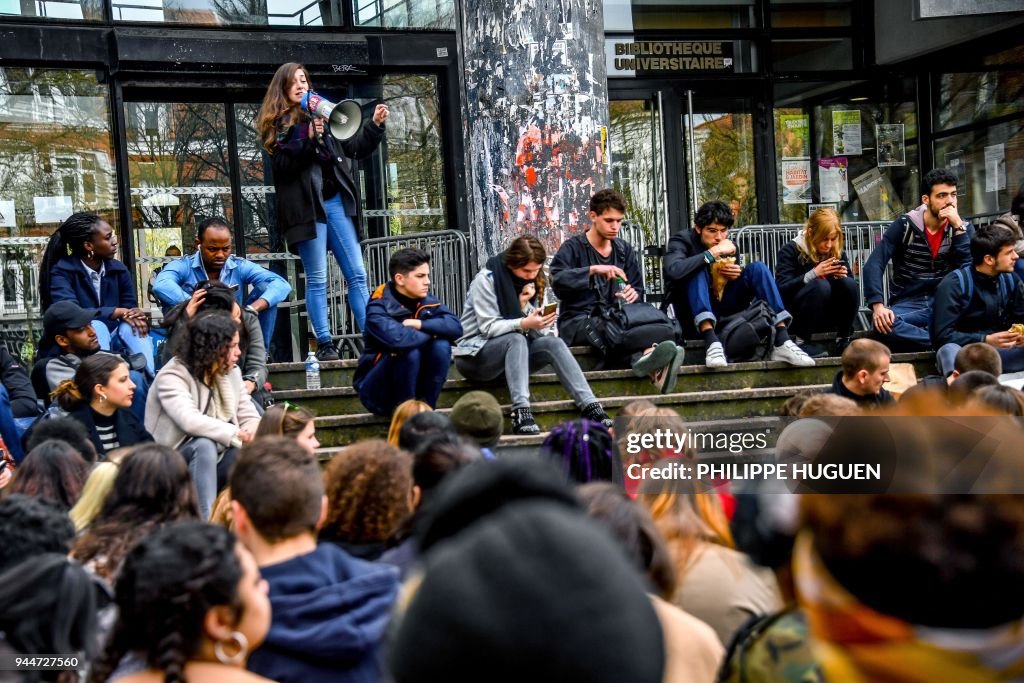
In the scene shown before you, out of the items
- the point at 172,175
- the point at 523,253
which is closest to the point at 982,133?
the point at 523,253

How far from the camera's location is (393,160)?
11492 mm

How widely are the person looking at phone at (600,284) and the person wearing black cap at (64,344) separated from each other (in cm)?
274

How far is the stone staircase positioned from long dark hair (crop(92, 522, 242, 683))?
4459 mm

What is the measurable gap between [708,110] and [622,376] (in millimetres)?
5255

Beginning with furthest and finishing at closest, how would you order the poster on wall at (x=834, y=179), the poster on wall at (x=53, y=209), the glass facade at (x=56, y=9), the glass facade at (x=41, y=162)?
1. the poster on wall at (x=834, y=179)
2. the poster on wall at (x=53, y=209)
3. the glass facade at (x=41, y=162)
4. the glass facade at (x=56, y=9)

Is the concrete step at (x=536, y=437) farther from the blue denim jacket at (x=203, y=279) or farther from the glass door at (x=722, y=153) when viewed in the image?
the glass door at (x=722, y=153)

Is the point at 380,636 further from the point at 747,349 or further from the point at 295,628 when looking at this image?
the point at 747,349

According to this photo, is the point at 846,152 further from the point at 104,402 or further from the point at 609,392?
the point at 104,402

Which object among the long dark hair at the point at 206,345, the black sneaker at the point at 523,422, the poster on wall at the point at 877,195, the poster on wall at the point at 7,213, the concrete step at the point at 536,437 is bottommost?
the concrete step at the point at 536,437

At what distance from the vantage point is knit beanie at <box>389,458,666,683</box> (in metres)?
1.20

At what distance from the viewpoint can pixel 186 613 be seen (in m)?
2.51

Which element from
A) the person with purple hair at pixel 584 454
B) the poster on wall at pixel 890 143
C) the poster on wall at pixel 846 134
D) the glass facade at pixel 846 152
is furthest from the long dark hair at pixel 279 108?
the poster on wall at pixel 890 143

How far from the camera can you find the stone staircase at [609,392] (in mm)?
7445

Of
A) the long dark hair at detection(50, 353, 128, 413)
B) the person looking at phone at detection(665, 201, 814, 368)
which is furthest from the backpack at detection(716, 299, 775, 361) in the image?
the long dark hair at detection(50, 353, 128, 413)
